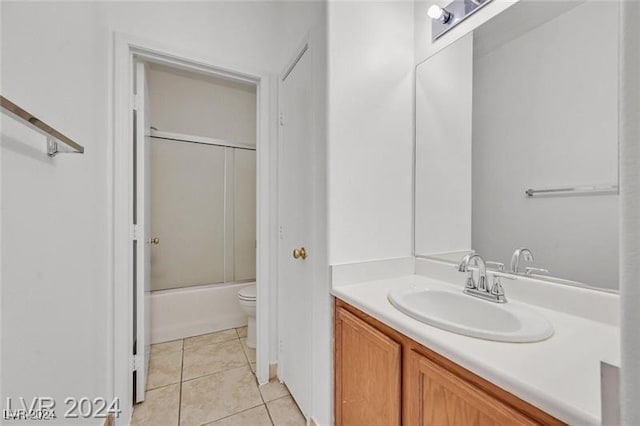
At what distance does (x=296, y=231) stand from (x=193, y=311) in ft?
5.25

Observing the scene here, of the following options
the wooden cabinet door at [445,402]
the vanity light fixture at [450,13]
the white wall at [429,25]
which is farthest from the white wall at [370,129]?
the wooden cabinet door at [445,402]

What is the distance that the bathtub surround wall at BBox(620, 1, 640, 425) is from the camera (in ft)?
1.12

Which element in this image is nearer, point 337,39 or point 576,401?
point 576,401

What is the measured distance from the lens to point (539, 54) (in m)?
1.01

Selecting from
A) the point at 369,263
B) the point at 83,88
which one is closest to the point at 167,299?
the point at 83,88

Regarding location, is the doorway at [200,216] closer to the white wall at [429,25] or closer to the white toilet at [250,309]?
Result: the white toilet at [250,309]

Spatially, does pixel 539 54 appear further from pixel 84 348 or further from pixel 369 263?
pixel 84 348

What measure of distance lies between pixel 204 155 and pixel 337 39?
6.65ft

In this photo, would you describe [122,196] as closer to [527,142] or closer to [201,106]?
[201,106]

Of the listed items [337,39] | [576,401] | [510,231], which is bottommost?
[576,401]

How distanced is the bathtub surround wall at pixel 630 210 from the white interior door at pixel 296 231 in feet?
3.56

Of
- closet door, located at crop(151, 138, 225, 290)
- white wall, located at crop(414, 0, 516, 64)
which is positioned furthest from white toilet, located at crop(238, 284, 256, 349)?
white wall, located at crop(414, 0, 516, 64)

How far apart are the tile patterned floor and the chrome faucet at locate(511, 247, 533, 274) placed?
4.30 ft

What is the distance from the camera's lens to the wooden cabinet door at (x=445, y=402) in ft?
1.97
